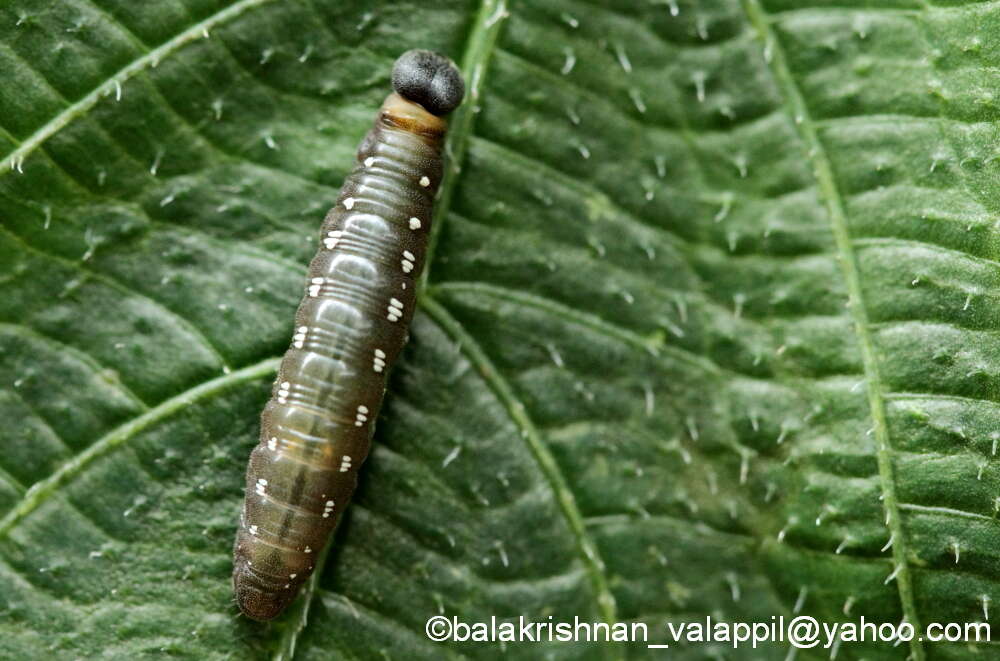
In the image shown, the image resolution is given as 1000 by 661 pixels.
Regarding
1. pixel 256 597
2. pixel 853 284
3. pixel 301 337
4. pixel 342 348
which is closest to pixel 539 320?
pixel 342 348

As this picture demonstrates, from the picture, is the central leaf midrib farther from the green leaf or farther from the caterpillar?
the caterpillar

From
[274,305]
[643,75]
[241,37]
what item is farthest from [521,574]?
[241,37]

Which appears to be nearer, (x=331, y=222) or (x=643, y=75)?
(x=331, y=222)

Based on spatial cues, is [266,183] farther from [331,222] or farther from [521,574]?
[521,574]

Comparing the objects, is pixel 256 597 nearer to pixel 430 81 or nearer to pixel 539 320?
pixel 539 320

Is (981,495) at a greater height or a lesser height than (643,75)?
lesser
